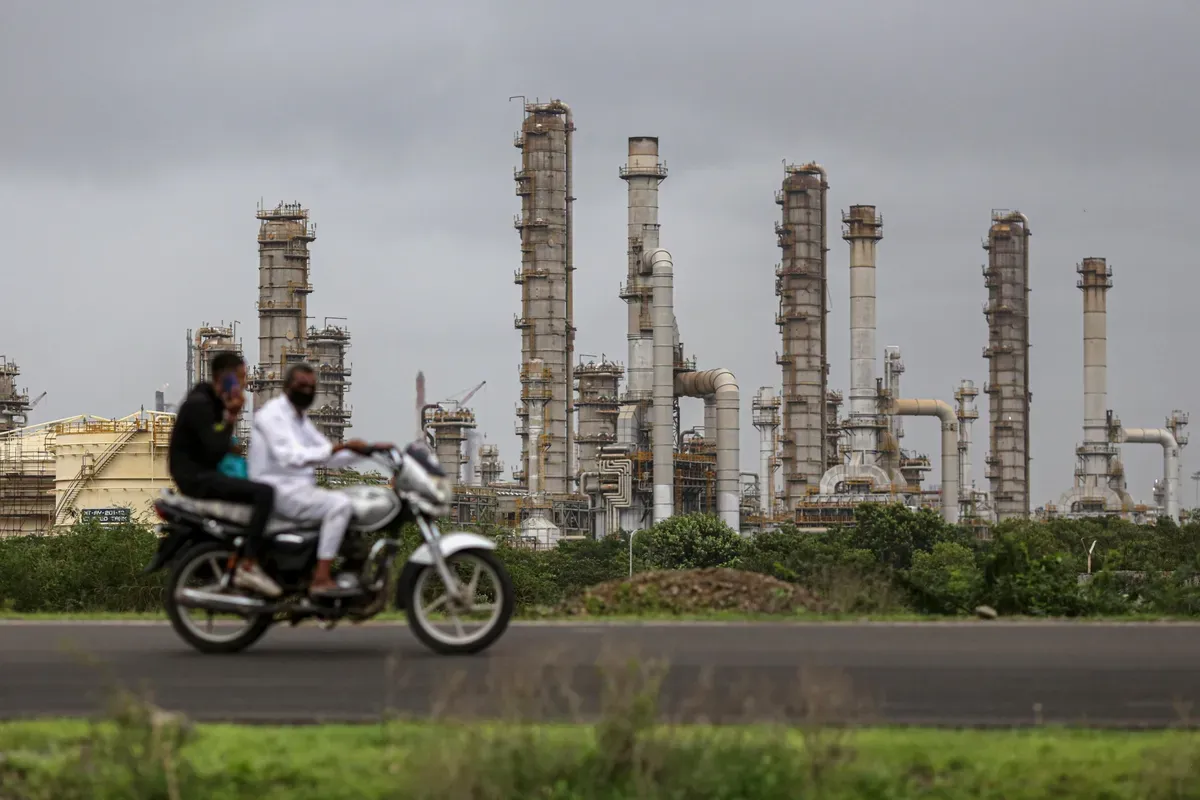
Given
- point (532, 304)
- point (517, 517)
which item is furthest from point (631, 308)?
point (517, 517)

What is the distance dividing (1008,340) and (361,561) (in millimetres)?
127799

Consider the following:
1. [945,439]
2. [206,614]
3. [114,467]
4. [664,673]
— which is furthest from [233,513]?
[945,439]

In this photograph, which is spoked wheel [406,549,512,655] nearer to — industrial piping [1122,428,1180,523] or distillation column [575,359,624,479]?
distillation column [575,359,624,479]

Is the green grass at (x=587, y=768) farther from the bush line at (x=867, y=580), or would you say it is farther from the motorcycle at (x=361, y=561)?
the bush line at (x=867, y=580)

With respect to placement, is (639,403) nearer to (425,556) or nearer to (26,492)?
(26,492)

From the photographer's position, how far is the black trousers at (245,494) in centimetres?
1010

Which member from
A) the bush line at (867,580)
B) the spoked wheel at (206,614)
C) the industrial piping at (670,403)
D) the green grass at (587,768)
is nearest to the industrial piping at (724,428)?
the industrial piping at (670,403)

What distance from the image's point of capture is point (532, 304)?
347 ft

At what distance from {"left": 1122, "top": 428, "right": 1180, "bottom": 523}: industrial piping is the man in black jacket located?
140m

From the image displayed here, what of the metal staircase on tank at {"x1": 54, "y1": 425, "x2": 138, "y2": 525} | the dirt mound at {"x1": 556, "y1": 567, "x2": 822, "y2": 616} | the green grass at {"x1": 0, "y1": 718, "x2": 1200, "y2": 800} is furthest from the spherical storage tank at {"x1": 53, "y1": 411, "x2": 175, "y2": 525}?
the green grass at {"x1": 0, "y1": 718, "x2": 1200, "y2": 800}

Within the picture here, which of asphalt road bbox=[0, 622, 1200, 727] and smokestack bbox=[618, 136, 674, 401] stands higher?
smokestack bbox=[618, 136, 674, 401]

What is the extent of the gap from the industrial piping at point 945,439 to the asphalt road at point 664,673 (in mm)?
108357

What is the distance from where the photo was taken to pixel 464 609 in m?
10.2

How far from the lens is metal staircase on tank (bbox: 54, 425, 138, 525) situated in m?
77.0
